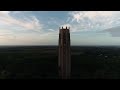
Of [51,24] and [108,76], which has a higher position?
[51,24]

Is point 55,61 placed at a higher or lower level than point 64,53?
lower

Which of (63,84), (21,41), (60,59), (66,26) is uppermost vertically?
(66,26)

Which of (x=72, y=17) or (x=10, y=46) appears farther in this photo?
(x=72, y=17)

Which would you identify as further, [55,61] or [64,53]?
[55,61]

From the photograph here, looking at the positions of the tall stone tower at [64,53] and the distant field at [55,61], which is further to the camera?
the tall stone tower at [64,53]

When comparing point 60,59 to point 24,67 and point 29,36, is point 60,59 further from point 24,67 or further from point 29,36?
point 29,36

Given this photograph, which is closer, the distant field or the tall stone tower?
the distant field
